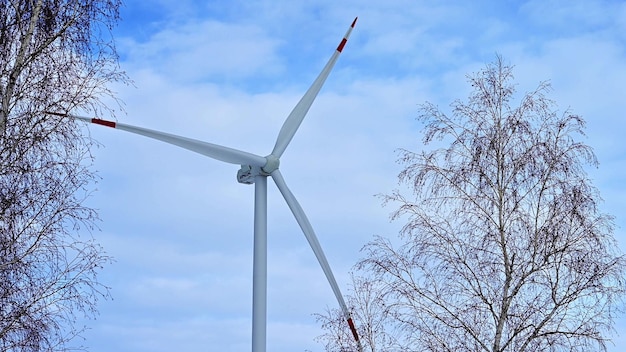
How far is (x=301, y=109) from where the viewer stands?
54.8 feet

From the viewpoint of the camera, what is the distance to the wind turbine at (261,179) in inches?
548

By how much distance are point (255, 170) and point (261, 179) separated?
0.19m

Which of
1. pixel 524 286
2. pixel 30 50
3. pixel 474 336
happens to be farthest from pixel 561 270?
pixel 30 50

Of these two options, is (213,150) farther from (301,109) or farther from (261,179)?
(301,109)

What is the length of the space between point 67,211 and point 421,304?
6.41 metres

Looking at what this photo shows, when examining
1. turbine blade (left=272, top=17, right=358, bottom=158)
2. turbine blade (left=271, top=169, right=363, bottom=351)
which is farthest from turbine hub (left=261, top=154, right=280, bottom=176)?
turbine blade (left=271, top=169, right=363, bottom=351)

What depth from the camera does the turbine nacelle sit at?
15.2 m

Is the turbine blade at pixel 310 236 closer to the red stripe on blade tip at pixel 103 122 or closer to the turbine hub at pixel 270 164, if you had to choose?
the turbine hub at pixel 270 164

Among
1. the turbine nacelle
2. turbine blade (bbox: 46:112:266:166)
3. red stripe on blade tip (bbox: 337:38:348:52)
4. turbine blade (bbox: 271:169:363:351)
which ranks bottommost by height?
turbine blade (bbox: 271:169:363:351)

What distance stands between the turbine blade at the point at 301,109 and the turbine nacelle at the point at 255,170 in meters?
0.31

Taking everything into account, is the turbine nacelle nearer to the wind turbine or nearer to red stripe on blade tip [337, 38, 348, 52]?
the wind turbine

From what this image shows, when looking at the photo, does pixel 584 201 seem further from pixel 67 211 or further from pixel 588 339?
pixel 67 211

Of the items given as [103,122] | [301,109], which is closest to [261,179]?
[301,109]

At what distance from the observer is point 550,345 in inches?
589
